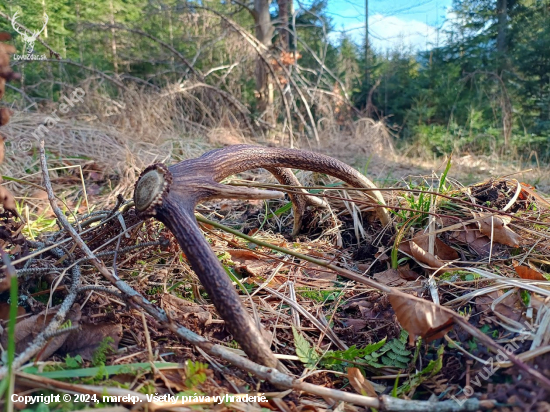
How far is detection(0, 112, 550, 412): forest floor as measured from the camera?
2.89 feet

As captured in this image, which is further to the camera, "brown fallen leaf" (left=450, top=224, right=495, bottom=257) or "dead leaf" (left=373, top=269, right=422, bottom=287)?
"brown fallen leaf" (left=450, top=224, right=495, bottom=257)

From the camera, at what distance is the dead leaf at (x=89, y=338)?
0.98 m

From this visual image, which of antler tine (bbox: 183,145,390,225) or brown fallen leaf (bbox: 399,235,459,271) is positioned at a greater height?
antler tine (bbox: 183,145,390,225)

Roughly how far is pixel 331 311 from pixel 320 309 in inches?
1.7

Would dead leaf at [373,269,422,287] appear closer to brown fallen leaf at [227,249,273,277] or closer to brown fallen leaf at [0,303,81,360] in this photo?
brown fallen leaf at [227,249,273,277]

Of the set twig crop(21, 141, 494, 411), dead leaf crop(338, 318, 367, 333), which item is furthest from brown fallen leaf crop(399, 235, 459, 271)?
twig crop(21, 141, 494, 411)

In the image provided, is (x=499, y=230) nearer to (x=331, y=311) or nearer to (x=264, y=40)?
(x=331, y=311)

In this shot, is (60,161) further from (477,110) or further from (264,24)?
(477,110)

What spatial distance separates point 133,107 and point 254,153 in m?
4.95

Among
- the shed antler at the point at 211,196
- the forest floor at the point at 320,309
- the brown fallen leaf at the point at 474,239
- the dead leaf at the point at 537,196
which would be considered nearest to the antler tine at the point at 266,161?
the shed antler at the point at 211,196

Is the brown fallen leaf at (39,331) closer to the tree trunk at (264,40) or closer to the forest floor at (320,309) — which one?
the forest floor at (320,309)

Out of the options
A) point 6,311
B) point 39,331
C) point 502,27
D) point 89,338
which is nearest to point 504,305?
point 89,338

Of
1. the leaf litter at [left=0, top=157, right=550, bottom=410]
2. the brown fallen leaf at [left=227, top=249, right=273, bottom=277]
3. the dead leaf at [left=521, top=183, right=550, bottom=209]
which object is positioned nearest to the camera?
the leaf litter at [left=0, top=157, right=550, bottom=410]

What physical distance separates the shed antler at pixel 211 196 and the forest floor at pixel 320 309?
12 cm
